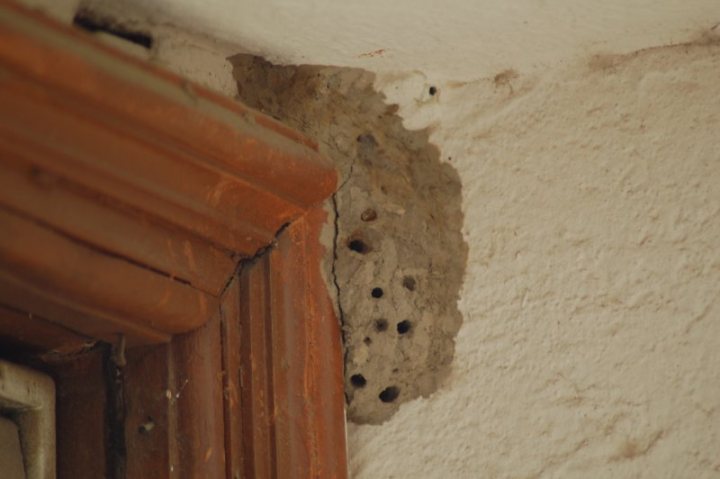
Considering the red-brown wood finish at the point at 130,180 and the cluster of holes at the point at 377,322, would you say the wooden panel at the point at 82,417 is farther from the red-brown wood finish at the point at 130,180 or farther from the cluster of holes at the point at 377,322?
the cluster of holes at the point at 377,322

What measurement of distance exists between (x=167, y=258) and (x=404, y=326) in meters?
0.27

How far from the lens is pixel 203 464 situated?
1043 mm

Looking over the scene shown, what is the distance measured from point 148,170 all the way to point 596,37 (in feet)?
1.67

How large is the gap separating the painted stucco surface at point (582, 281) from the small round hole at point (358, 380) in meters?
0.04

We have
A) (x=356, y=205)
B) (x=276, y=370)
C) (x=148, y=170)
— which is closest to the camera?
(x=148, y=170)

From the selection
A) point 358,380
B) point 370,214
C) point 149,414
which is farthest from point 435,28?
point 149,414

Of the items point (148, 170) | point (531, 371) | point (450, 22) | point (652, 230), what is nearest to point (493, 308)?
point (531, 371)

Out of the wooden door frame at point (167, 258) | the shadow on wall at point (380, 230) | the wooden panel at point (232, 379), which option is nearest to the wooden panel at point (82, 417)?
the wooden door frame at point (167, 258)

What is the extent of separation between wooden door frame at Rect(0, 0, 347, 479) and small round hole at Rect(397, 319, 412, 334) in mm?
66

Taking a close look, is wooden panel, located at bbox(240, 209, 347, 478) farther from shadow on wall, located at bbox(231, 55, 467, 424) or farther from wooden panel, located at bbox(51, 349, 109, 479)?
wooden panel, located at bbox(51, 349, 109, 479)

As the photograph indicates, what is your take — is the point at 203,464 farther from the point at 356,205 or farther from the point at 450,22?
the point at 450,22

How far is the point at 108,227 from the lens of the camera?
3.14 ft

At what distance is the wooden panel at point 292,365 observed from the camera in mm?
1069

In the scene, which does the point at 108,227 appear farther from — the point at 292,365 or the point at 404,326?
the point at 404,326
